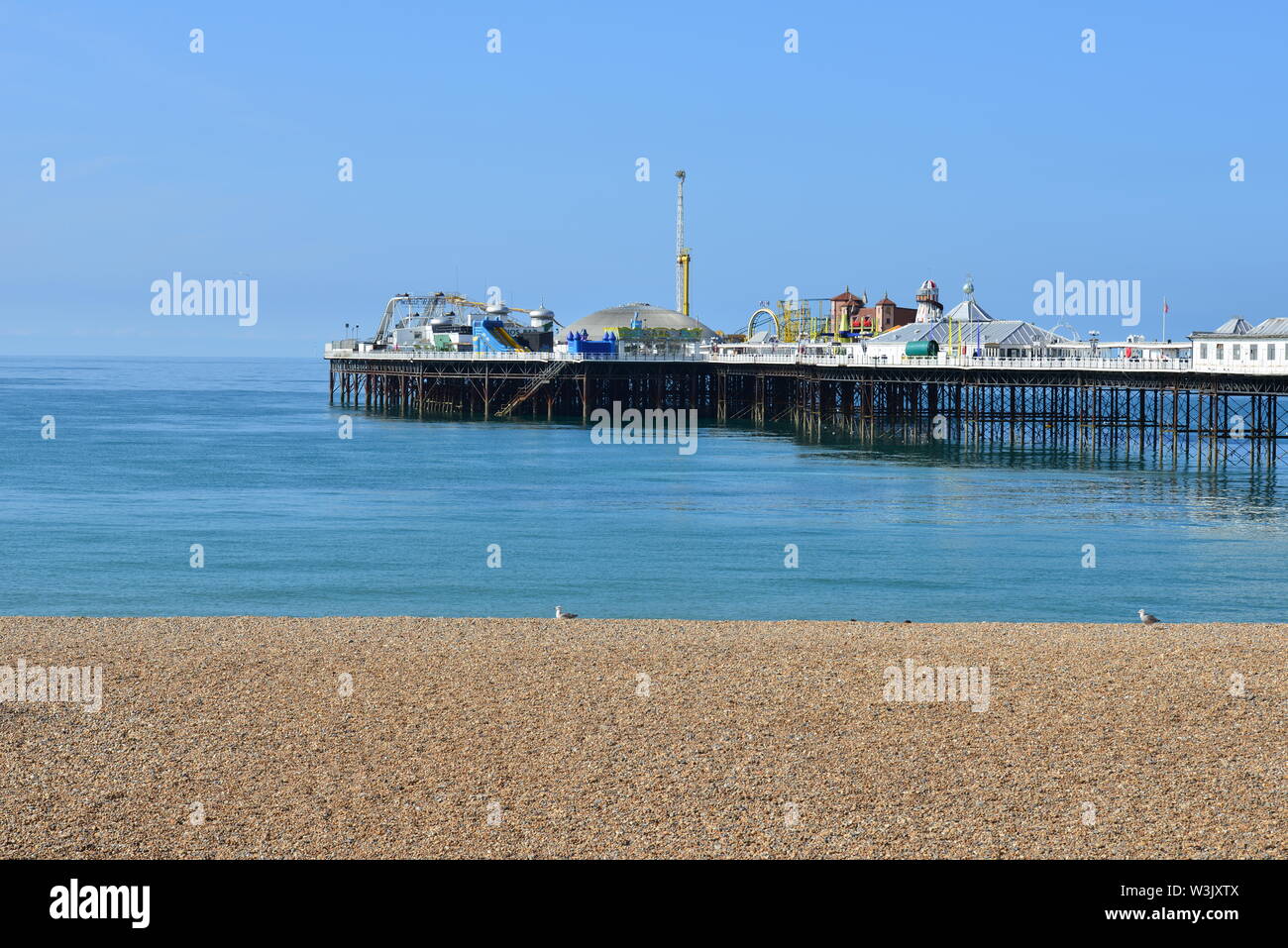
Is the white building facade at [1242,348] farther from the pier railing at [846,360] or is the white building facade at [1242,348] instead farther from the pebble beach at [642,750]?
the pebble beach at [642,750]

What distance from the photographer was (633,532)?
4022 centimetres

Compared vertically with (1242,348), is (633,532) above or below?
below

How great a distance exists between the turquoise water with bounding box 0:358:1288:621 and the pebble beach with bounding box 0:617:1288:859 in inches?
322

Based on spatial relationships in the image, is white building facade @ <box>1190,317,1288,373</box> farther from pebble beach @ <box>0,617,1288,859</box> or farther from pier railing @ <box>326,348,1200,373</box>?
pebble beach @ <box>0,617,1288,859</box>

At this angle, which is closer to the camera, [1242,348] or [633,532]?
[633,532]

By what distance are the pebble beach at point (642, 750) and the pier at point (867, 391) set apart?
43329 millimetres

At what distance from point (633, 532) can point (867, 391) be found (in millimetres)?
41754

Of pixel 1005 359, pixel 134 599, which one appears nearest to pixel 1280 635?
pixel 134 599

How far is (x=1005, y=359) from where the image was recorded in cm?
6969

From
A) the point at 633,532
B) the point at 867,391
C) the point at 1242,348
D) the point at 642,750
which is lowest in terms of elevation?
the point at 633,532

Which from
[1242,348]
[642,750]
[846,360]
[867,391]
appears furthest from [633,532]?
[846,360]

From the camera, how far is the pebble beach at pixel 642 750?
11883 millimetres

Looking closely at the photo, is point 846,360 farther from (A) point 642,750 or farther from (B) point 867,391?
(A) point 642,750
